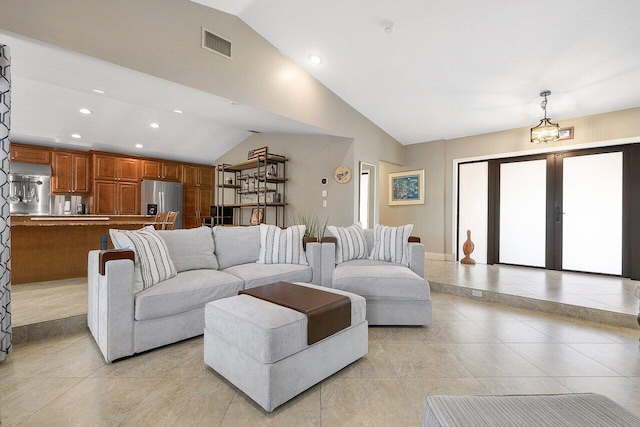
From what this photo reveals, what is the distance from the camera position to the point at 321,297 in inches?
75.7

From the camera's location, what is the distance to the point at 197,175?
7.59 m

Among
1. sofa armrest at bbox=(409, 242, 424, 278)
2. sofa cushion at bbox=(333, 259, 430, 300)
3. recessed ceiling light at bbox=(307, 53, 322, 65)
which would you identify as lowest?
sofa cushion at bbox=(333, 259, 430, 300)

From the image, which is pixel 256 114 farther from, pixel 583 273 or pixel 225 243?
pixel 583 273

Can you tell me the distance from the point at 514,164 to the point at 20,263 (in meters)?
7.31

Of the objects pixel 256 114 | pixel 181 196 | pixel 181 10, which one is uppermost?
pixel 181 10

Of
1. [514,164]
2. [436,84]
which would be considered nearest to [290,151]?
[436,84]

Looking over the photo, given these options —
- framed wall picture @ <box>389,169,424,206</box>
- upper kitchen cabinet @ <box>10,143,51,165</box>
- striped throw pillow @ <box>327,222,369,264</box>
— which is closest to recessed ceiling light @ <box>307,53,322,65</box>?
striped throw pillow @ <box>327,222,369,264</box>

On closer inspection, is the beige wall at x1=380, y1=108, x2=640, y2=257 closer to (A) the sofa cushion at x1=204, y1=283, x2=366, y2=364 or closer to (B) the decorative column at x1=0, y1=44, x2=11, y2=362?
(A) the sofa cushion at x1=204, y1=283, x2=366, y2=364

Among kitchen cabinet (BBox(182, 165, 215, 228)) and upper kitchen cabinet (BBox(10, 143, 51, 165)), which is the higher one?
upper kitchen cabinet (BBox(10, 143, 51, 165))

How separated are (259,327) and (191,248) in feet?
5.25

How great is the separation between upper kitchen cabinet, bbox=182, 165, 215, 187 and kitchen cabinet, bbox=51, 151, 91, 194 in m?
1.93

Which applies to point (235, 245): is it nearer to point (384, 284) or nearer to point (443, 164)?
point (384, 284)

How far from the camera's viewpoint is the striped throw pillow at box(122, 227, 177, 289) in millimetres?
2213

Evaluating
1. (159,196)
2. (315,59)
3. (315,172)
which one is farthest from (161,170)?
(315,59)
